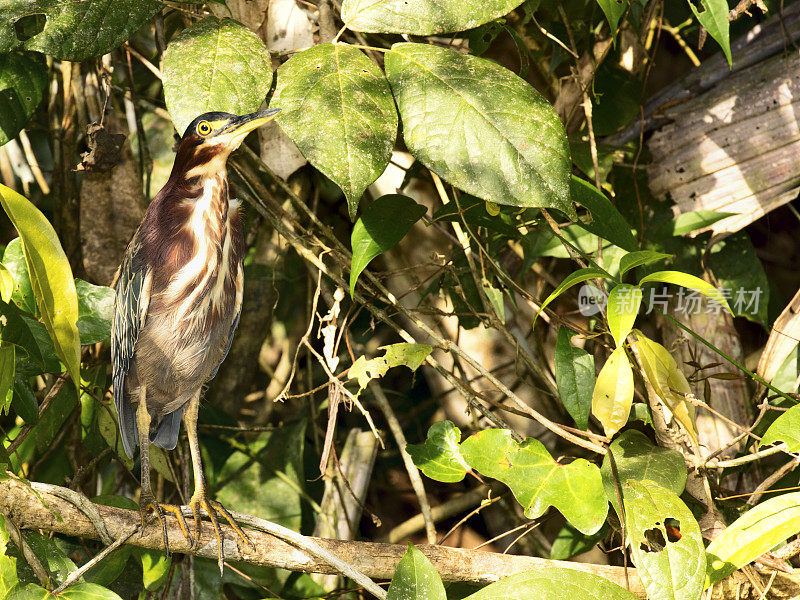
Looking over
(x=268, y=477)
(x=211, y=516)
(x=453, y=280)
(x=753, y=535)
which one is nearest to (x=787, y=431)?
(x=753, y=535)

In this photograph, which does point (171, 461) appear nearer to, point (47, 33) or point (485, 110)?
point (47, 33)

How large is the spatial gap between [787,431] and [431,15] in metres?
0.88

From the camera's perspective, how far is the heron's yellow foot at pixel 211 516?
4.35ft

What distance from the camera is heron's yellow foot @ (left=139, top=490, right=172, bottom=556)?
129 cm

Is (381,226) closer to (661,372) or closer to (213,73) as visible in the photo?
(213,73)

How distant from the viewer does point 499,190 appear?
1.10 metres

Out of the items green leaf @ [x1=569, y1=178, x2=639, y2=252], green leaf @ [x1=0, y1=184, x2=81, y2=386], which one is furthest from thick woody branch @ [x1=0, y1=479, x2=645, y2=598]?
green leaf @ [x1=569, y1=178, x2=639, y2=252]

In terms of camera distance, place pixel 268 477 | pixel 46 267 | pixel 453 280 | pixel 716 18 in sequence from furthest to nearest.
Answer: pixel 268 477 → pixel 453 280 → pixel 716 18 → pixel 46 267

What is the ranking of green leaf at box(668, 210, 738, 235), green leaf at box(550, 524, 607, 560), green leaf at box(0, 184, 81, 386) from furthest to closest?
1. green leaf at box(668, 210, 738, 235)
2. green leaf at box(550, 524, 607, 560)
3. green leaf at box(0, 184, 81, 386)

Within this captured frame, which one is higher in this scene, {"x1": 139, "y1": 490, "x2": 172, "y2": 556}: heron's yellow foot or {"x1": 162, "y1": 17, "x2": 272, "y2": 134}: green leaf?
{"x1": 162, "y1": 17, "x2": 272, "y2": 134}: green leaf

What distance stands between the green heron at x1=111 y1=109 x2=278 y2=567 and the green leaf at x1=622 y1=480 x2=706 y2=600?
68 centimetres

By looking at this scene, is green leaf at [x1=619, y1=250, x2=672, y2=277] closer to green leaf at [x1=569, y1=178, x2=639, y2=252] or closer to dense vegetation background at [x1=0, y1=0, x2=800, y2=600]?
dense vegetation background at [x1=0, y1=0, x2=800, y2=600]

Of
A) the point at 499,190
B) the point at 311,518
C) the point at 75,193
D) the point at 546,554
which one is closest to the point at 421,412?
the point at 311,518

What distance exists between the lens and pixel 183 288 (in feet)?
4.91
